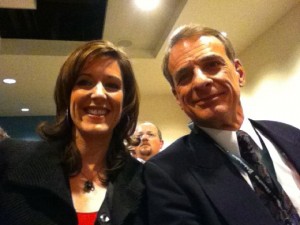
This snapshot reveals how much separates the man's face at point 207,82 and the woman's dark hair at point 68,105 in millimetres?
209

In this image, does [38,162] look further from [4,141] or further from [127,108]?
[127,108]

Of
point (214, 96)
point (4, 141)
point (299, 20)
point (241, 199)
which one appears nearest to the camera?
point (241, 199)

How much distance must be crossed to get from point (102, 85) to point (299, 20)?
8.16ft

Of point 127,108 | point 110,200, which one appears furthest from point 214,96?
point 110,200

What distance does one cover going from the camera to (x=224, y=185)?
111 cm

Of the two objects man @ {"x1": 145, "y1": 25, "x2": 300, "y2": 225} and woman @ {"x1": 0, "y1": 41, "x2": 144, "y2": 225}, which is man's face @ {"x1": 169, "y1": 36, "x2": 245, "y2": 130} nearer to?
man @ {"x1": 145, "y1": 25, "x2": 300, "y2": 225}

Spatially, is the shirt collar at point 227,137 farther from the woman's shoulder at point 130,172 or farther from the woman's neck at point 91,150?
the woman's neck at point 91,150

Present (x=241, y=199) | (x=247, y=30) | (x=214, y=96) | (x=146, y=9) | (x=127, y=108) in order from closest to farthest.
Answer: (x=241, y=199)
(x=214, y=96)
(x=127, y=108)
(x=146, y=9)
(x=247, y=30)

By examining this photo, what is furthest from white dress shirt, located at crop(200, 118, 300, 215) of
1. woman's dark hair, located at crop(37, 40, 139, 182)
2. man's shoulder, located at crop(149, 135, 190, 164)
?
woman's dark hair, located at crop(37, 40, 139, 182)

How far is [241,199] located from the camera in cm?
107

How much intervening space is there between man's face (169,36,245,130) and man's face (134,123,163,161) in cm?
188

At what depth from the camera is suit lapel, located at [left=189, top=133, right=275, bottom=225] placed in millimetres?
1027

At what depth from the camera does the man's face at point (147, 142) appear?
10.7ft

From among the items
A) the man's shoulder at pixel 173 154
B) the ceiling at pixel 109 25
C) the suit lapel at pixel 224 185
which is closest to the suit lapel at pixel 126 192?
the man's shoulder at pixel 173 154
